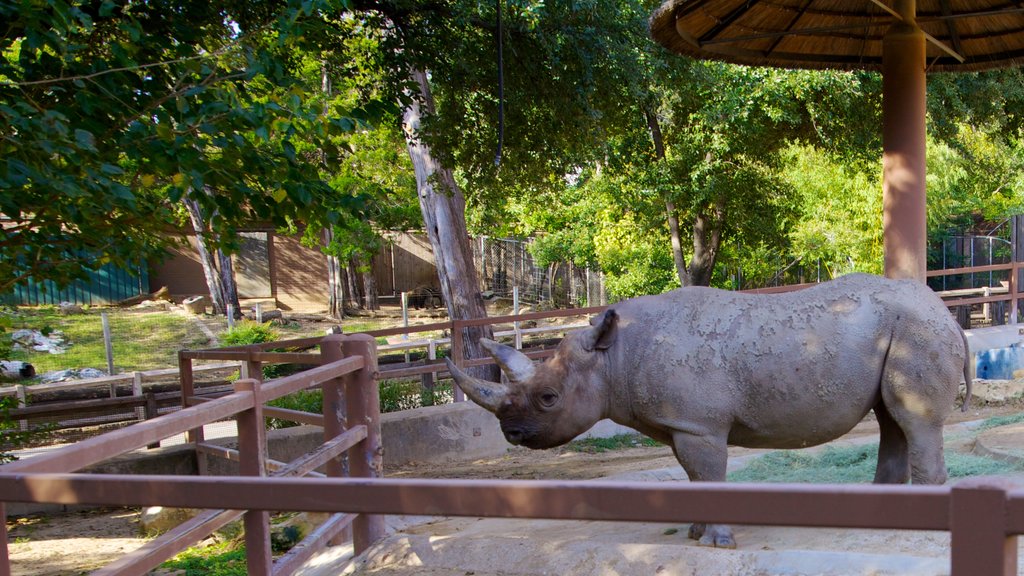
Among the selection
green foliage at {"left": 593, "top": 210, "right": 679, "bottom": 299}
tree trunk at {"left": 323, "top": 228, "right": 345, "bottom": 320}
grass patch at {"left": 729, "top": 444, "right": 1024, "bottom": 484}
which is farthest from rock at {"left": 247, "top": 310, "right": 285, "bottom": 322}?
grass patch at {"left": 729, "top": 444, "right": 1024, "bottom": 484}

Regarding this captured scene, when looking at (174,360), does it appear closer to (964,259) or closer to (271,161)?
(271,161)

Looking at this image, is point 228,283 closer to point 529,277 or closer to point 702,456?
point 529,277

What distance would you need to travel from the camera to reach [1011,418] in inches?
336

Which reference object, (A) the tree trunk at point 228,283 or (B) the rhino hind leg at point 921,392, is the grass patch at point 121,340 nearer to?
(A) the tree trunk at point 228,283

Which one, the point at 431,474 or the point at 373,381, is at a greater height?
the point at 373,381

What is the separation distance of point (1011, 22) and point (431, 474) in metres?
6.94

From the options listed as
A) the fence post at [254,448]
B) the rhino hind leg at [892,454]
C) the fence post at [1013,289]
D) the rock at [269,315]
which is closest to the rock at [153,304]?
the rock at [269,315]

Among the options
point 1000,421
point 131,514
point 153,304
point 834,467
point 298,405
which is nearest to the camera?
point 834,467

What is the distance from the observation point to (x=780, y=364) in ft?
16.5

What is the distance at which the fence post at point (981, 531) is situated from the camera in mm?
1641

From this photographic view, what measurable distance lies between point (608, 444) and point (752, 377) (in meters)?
5.29

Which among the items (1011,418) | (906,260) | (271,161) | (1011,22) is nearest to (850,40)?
(1011,22)

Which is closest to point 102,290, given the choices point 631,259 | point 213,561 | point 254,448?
point 631,259

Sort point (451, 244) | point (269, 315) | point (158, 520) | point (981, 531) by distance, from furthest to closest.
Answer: point (269, 315)
point (451, 244)
point (158, 520)
point (981, 531)
